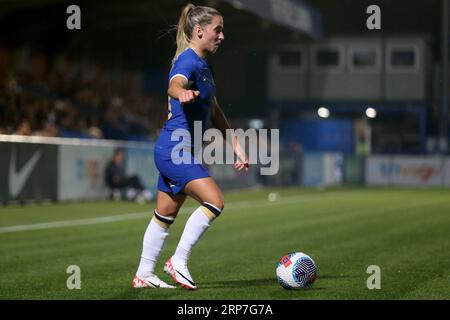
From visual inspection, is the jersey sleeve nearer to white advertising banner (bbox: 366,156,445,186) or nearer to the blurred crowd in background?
the blurred crowd in background

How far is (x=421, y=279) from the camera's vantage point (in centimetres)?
913

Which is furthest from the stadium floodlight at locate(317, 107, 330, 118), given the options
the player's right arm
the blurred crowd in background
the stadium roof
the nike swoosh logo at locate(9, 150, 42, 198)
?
the player's right arm

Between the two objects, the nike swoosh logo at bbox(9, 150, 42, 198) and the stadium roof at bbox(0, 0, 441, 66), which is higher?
the stadium roof at bbox(0, 0, 441, 66)

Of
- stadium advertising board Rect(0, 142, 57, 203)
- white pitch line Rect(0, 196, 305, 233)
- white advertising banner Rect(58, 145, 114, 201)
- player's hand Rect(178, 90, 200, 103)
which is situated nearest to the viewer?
player's hand Rect(178, 90, 200, 103)

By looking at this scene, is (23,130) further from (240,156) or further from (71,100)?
(240,156)

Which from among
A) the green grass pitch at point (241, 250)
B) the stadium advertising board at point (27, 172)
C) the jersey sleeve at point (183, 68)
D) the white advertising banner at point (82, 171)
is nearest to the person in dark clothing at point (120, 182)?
the white advertising banner at point (82, 171)

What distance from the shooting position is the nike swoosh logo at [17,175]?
22.6 m

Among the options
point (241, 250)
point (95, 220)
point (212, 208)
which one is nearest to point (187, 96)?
point (212, 208)

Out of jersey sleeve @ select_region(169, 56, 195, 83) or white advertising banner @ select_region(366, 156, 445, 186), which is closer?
jersey sleeve @ select_region(169, 56, 195, 83)

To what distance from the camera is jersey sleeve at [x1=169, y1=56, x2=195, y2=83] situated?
776 cm

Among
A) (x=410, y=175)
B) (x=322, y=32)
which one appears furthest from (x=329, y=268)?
(x=322, y=32)

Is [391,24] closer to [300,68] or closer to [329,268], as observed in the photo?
[300,68]

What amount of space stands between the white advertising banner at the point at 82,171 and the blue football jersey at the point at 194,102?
17.0m
